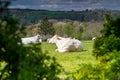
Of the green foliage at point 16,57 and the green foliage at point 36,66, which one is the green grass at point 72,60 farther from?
the green foliage at point 16,57

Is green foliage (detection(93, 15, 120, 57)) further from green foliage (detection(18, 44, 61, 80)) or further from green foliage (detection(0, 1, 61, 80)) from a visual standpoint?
green foliage (detection(0, 1, 61, 80))

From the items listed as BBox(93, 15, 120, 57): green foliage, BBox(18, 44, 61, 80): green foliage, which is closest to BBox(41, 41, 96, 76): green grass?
BBox(93, 15, 120, 57): green foliage

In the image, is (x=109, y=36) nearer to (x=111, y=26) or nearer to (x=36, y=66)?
(x=111, y=26)

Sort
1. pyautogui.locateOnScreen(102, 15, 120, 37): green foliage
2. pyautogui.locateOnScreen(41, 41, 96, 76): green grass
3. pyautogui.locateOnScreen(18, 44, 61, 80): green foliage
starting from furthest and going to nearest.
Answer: pyautogui.locateOnScreen(41, 41, 96, 76): green grass → pyautogui.locateOnScreen(102, 15, 120, 37): green foliage → pyautogui.locateOnScreen(18, 44, 61, 80): green foliage

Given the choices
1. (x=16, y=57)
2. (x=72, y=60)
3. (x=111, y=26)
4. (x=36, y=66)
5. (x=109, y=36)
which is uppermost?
(x=16, y=57)

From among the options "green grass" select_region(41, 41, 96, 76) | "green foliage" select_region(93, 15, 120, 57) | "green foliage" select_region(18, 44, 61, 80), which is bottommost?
"green grass" select_region(41, 41, 96, 76)

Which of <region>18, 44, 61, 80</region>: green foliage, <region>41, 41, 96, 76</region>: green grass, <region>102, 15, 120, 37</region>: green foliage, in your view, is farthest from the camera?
<region>41, 41, 96, 76</region>: green grass

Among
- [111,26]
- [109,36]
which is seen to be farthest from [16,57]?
[111,26]

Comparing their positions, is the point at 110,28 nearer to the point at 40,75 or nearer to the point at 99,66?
the point at 99,66

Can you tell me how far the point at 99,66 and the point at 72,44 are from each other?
21.9 metres

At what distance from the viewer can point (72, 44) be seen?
30.0m

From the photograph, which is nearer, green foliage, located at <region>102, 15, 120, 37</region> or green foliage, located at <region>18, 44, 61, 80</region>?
Result: green foliage, located at <region>18, 44, 61, 80</region>

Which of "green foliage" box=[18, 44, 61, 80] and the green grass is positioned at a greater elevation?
"green foliage" box=[18, 44, 61, 80]

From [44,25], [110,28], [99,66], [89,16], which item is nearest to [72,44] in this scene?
[110,28]
